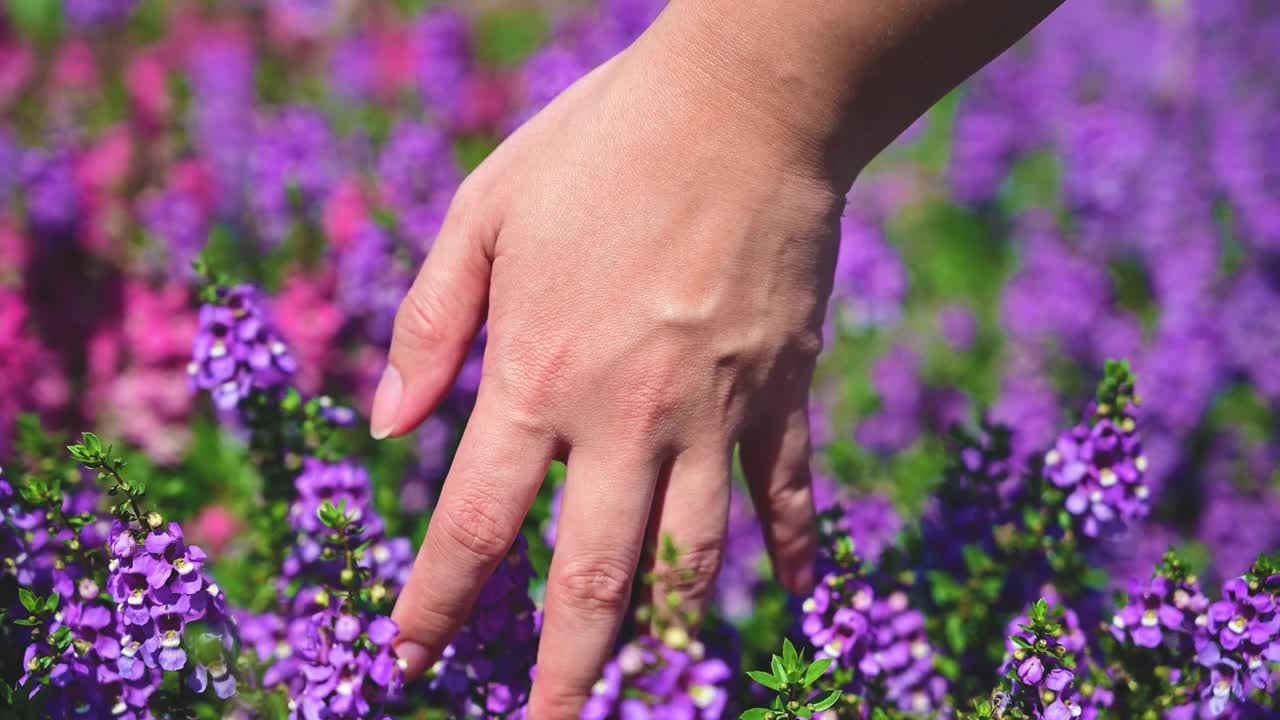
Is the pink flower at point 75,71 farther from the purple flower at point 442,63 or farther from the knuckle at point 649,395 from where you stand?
the knuckle at point 649,395

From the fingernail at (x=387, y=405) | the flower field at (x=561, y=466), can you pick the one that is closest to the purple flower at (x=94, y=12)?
the flower field at (x=561, y=466)

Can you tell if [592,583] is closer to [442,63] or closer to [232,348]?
[232,348]

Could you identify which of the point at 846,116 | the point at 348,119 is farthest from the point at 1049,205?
the point at 846,116

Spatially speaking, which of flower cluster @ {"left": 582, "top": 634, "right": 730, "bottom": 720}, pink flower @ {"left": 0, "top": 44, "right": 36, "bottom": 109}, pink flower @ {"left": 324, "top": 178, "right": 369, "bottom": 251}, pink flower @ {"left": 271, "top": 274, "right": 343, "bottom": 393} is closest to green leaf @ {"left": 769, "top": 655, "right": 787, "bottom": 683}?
flower cluster @ {"left": 582, "top": 634, "right": 730, "bottom": 720}

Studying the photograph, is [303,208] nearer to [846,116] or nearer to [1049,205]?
[846,116]

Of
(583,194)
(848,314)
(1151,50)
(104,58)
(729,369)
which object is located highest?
(583,194)

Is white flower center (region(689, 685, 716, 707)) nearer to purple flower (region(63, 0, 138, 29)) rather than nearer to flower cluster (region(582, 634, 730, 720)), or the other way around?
flower cluster (region(582, 634, 730, 720))

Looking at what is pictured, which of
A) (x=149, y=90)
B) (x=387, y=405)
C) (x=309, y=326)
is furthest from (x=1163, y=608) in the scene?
(x=149, y=90)
